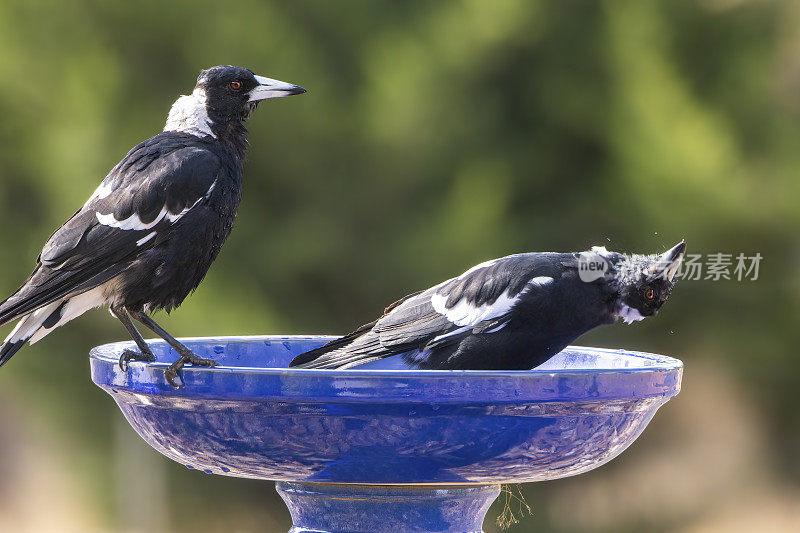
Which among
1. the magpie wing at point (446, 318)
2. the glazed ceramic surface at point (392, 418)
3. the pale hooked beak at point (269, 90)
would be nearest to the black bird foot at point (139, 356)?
the glazed ceramic surface at point (392, 418)

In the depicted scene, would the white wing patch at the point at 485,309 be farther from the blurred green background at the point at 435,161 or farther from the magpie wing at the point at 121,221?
the blurred green background at the point at 435,161

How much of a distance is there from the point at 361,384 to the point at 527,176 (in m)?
2.48

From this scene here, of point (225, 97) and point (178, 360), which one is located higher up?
point (225, 97)

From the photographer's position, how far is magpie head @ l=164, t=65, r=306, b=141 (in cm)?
229

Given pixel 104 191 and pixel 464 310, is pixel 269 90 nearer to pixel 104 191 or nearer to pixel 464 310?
pixel 104 191

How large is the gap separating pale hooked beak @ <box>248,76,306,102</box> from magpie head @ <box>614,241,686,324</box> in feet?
3.01

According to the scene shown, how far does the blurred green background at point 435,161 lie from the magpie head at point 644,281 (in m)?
1.69

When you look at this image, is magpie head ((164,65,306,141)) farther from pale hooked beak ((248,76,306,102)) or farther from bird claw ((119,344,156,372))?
bird claw ((119,344,156,372))

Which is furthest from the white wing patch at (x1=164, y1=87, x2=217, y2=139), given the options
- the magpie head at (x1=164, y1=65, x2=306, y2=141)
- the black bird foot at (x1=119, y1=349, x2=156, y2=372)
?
the black bird foot at (x1=119, y1=349, x2=156, y2=372)

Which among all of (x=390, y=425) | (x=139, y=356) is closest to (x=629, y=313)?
(x=390, y=425)

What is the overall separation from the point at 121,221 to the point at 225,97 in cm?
47

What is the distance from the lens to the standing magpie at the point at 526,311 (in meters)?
1.76

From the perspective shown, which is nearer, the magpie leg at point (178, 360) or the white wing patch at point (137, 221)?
the magpie leg at point (178, 360)

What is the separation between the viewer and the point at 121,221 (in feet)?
6.52
